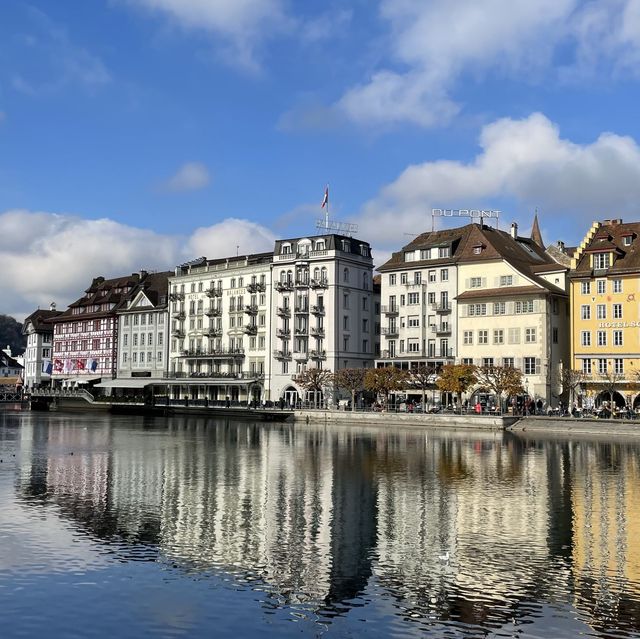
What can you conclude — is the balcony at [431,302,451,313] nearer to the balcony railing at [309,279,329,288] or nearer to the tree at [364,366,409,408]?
the tree at [364,366,409,408]

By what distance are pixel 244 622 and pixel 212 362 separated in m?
106

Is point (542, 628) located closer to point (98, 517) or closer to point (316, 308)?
point (98, 517)

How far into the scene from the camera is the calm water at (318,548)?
1966 cm

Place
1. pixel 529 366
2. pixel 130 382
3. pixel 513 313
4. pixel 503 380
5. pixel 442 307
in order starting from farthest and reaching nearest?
pixel 130 382, pixel 442 307, pixel 513 313, pixel 529 366, pixel 503 380

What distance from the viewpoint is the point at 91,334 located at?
503 feet

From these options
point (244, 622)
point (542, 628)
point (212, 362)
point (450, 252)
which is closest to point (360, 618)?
point (244, 622)

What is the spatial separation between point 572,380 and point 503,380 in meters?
7.56

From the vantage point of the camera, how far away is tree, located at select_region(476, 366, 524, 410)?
84.7 metres

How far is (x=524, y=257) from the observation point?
334 feet

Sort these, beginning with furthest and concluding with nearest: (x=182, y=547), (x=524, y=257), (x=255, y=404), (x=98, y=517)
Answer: (x=255, y=404)
(x=524, y=257)
(x=98, y=517)
(x=182, y=547)

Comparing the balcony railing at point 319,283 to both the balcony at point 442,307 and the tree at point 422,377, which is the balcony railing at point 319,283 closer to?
the balcony at point 442,307

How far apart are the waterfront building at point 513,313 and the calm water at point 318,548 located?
135 feet

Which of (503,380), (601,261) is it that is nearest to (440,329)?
(503,380)

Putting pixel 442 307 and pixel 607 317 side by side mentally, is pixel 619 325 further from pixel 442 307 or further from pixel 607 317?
pixel 442 307
